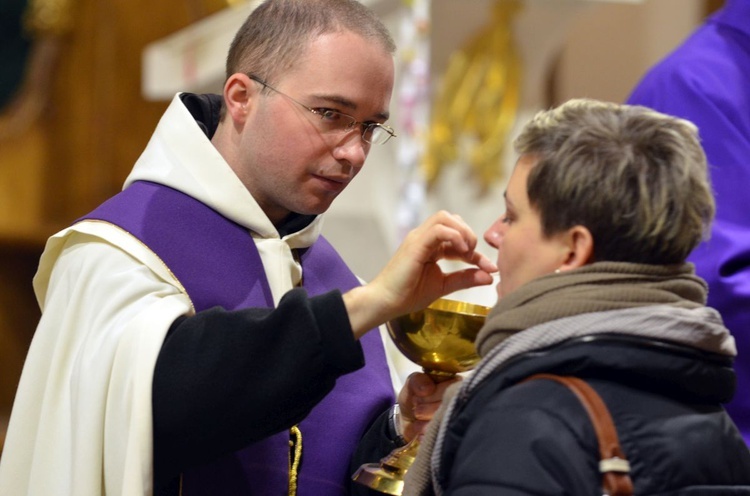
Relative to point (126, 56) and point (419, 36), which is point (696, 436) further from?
point (126, 56)

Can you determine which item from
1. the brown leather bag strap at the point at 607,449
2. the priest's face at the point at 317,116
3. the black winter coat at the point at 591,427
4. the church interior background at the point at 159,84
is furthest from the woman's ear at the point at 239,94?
the church interior background at the point at 159,84

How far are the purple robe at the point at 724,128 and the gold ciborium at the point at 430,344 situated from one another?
1.01 meters

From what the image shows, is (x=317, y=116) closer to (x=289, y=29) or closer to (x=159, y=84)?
(x=289, y=29)

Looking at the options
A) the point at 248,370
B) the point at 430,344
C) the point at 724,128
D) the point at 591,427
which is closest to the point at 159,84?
the point at 724,128

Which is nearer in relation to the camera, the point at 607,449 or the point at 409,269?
the point at 607,449

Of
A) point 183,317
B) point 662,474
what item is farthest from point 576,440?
point 183,317

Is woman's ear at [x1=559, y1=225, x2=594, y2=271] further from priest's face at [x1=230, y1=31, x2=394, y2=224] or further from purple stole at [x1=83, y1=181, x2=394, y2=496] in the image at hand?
purple stole at [x1=83, y1=181, x2=394, y2=496]

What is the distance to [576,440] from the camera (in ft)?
6.45

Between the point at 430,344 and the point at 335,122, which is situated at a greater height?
the point at 335,122

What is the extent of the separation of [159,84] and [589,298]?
448 cm

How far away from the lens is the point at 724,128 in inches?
140

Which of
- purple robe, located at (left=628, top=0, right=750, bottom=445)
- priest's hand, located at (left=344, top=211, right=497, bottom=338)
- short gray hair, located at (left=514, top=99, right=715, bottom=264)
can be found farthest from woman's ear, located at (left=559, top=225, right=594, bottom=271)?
purple robe, located at (left=628, top=0, right=750, bottom=445)

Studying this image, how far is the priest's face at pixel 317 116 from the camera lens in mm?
2725

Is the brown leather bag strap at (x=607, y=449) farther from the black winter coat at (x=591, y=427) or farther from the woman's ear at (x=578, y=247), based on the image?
the woman's ear at (x=578, y=247)
